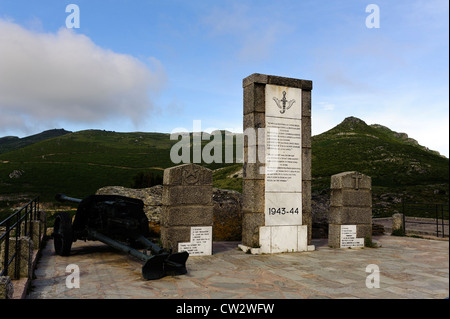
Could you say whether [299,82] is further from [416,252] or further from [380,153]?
[380,153]

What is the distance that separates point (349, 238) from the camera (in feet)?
33.7

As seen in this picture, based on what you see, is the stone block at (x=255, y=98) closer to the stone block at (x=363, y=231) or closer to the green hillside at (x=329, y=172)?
the stone block at (x=363, y=231)

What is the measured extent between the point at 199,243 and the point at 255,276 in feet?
7.87

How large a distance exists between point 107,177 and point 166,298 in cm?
4926

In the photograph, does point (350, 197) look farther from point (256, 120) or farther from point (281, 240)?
point (256, 120)

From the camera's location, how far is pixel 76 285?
5715 millimetres

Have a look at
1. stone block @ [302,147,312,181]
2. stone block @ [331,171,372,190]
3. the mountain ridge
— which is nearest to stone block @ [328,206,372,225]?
stone block @ [331,171,372,190]

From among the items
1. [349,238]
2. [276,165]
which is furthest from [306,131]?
[349,238]

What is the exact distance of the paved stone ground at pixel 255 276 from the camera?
17.7 ft

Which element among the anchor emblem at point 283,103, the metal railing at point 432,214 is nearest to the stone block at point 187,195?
the anchor emblem at point 283,103

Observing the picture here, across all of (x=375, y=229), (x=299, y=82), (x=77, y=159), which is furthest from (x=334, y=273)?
(x=77, y=159)

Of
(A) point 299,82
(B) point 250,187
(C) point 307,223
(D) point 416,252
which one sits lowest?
(D) point 416,252

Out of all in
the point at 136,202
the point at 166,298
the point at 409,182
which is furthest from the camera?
the point at 409,182

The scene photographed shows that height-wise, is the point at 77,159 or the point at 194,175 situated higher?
the point at 77,159
